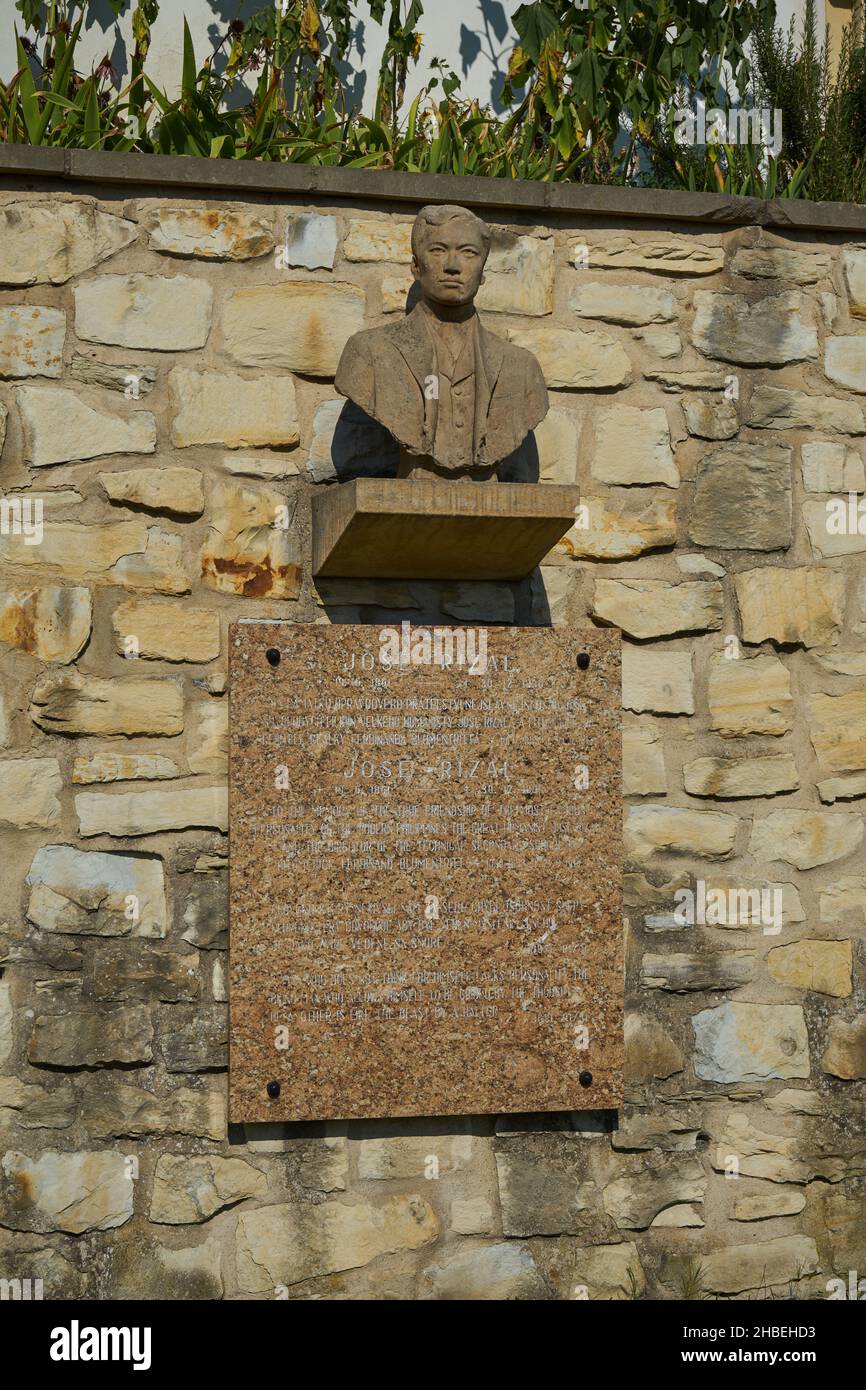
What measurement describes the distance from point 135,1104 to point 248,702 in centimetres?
99

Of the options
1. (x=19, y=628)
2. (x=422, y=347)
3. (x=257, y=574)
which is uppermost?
(x=422, y=347)

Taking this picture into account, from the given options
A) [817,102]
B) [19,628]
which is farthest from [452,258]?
[817,102]

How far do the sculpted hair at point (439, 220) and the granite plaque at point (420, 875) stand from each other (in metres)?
0.93

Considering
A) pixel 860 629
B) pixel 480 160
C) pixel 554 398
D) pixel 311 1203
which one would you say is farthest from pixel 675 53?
pixel 311 1203

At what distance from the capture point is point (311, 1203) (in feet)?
12.3

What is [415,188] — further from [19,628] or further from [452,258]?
[19,628]

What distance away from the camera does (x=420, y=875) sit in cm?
377

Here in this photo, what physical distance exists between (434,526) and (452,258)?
634 mm

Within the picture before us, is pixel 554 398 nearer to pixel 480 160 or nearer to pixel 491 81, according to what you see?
pixel 480 160

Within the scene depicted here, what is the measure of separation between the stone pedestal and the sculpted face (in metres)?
0.46

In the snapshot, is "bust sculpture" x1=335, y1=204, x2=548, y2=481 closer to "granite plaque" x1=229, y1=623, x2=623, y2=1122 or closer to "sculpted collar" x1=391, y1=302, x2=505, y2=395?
"sculpted collar" x1=391, y1=302, x2=505, y2=395

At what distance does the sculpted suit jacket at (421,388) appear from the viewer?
3.64 m

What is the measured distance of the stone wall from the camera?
146 inches

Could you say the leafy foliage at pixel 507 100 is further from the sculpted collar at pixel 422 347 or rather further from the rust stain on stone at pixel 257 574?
the rust stain on stone at pixel 257 574
